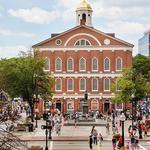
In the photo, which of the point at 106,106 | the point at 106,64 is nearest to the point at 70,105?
the point at 106,106

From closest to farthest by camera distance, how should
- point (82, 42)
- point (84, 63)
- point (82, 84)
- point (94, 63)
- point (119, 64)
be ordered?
point (82, 42) → point (82, 84) → point (119, 64) → point (84, 63) → point (94, 63)

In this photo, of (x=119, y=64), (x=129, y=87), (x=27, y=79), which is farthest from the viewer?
(x=119, y=64)

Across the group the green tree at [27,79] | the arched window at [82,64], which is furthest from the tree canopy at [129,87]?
the green tree at [27,79]

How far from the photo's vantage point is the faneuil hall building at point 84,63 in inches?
4264

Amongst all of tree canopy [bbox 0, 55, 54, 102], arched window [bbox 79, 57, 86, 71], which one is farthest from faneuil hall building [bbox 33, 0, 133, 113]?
tree canopy [bbox 0, 55, 54, 102]

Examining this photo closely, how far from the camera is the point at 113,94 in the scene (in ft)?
353

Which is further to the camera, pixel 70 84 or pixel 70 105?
pixel 70 84

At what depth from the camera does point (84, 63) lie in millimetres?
109562

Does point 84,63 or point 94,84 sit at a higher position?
point 84,63

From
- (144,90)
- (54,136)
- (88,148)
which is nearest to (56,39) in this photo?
(144,90)

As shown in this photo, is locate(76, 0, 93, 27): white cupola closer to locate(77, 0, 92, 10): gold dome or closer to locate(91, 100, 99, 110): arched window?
locate(77, 0, 92, 10): gold dome

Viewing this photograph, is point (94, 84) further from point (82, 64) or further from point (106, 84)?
point (82, 64)

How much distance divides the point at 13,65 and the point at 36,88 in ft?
19.6

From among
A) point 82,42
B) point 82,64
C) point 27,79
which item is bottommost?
point 27,79
